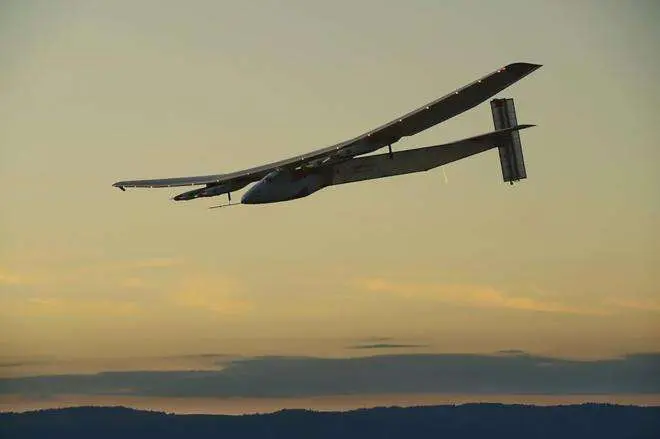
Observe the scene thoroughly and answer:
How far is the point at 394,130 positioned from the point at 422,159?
8811 millimetres

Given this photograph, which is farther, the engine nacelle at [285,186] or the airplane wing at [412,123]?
the engine nacelle at [285,186]

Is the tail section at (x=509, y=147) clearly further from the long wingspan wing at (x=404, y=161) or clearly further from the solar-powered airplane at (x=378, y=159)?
the long wingspan wing at (x=404, y=161)

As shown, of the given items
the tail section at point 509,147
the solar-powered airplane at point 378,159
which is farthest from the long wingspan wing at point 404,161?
the tail section at point 509,147

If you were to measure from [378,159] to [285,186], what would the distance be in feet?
27.6

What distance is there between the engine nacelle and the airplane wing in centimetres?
93

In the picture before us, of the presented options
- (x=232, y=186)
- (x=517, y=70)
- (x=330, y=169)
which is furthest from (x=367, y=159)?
(x=517, y=70)

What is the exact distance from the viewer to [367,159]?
116 metres

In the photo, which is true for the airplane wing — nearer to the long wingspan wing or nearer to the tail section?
the long wingspan wing

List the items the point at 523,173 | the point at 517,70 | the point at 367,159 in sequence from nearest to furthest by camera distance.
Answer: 1. the point at 517,70
2. the point at 367,159
3. the point at 523,173

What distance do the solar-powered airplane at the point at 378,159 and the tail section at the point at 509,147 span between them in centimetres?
8

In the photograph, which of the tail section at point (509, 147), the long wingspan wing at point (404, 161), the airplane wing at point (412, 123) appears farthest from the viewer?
the tail section at point (509, 147)

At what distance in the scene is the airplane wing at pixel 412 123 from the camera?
103 meters

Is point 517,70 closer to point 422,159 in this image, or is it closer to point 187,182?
point 422,159

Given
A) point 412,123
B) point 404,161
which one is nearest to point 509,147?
point 404,161
